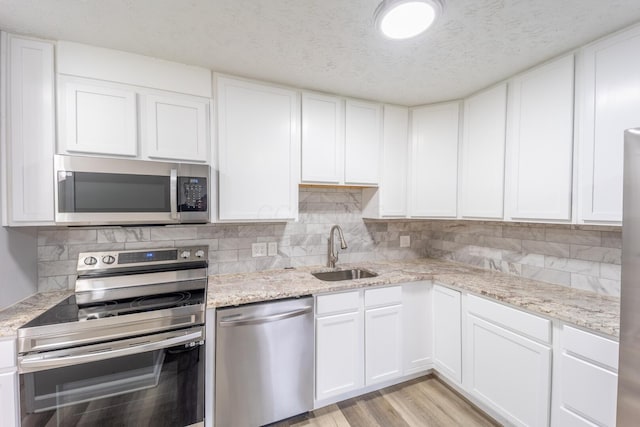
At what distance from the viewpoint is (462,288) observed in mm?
1894

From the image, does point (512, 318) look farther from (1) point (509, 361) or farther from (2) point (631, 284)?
(2) point (631, 284)

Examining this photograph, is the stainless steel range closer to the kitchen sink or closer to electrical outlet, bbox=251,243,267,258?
electrical outlet, bbox=251,243,267,258

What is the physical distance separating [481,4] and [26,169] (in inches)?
95.6

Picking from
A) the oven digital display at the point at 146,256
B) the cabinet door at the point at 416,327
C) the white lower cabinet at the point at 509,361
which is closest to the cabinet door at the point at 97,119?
the oven digital display at the point at 146,256

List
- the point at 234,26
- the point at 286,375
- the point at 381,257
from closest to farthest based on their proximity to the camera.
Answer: the point at 234,26 → the point at 286,375 → the point at 381,257

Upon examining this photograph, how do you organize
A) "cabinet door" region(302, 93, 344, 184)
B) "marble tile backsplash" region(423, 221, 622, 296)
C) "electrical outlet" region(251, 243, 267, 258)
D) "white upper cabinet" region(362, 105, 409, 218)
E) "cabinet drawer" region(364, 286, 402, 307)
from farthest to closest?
"white upper cabinet" region(362, 105, 409, 218) → "electrical outlet" region(251, 243, 267, 258) → "cabinet door" region(302, 93, 344, 184) → "cabinet drawer" region(364, 286, 402, 307) → "marble tile backsplash" region(423, 221, 622, 296)

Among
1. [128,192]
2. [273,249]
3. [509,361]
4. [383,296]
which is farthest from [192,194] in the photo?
[509,361]

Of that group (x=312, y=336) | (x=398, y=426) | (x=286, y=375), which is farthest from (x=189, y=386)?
(x=398, y=426)

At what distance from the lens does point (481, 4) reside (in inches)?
46.9

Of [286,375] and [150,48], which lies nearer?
[150,48]

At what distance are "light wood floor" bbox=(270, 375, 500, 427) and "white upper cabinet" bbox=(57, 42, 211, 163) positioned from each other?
6.41 feet

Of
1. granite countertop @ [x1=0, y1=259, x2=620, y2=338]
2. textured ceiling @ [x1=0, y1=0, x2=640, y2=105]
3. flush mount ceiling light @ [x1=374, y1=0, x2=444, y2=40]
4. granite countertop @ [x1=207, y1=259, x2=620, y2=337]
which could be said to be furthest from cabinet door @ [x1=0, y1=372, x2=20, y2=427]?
flush mount ceiling light @ [x1=374, y1=0, x2=444, y2=40]

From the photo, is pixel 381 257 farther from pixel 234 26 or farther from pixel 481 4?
pixel 234 26

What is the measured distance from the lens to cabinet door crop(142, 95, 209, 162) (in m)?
1.65
